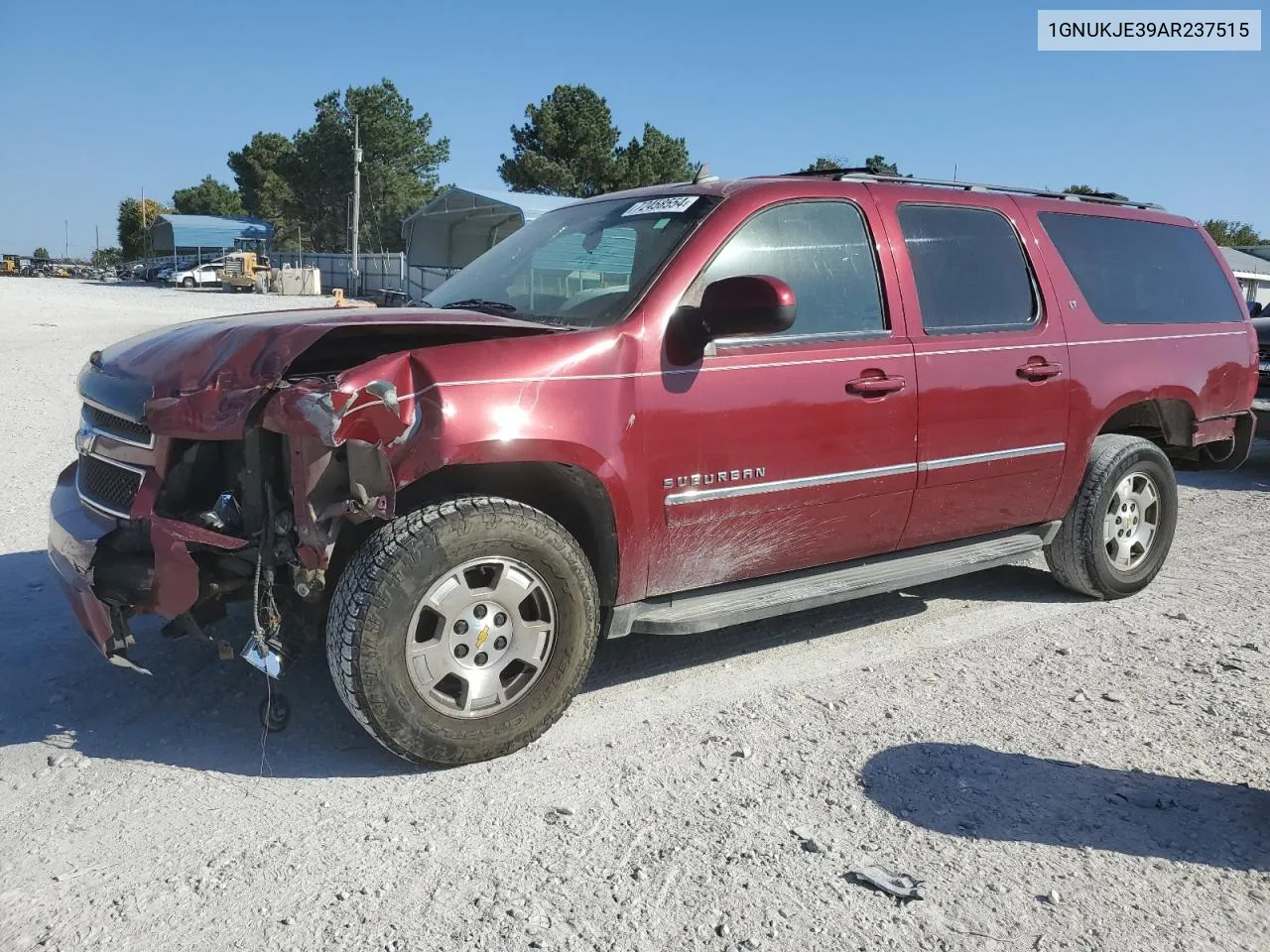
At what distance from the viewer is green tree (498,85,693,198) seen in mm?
55875

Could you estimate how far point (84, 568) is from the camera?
125 inches

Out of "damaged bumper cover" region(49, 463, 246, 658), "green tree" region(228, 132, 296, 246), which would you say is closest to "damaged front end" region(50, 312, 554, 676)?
"damaged bumper cover" region(49, 463, 246, 658)

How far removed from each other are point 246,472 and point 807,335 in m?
2.07

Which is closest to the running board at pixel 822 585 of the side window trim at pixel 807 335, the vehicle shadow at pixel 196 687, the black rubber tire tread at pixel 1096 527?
the black rubber tire tread at pixel 1096 527

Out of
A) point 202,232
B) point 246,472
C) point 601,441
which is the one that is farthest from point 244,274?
point 601,441

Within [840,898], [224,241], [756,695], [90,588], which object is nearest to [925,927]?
[840,898]

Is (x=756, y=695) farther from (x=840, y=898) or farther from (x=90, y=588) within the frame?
(x=90, y=588)

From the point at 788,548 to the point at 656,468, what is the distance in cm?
74

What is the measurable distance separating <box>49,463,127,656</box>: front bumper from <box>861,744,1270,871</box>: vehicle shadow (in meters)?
2.44

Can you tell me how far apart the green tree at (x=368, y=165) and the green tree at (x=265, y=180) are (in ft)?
11.1

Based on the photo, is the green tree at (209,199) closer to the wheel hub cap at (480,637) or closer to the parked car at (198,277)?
the parked car at (198,277)

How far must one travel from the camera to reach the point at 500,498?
10.5 ft

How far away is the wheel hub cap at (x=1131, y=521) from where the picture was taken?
504 centimetres

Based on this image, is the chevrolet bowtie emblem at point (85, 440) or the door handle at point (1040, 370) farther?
the door handle at point (1040, 370)
